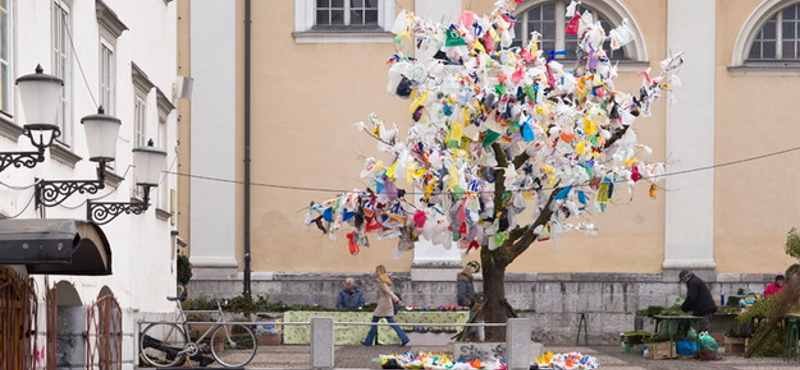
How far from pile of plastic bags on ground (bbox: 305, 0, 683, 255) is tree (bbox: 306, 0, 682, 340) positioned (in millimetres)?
18

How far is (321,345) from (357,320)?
8343mm

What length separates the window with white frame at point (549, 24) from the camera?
30.6 metres

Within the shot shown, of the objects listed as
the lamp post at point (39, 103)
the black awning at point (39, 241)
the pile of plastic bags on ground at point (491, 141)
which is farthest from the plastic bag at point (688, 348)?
the lamp post at point (39, 103)

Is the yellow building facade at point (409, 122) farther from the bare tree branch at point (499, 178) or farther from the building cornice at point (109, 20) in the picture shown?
the building cornice at point (109, 20)

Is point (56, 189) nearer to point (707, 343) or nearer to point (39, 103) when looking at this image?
point (39, 103)

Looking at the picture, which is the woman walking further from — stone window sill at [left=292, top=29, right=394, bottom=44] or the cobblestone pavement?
stone window sill at [left=292, top=29, right=394, bottom=44]

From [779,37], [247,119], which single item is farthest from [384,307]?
[779,37]

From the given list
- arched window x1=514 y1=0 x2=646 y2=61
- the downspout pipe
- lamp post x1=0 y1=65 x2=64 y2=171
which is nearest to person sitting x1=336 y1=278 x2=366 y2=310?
the downspout pipe

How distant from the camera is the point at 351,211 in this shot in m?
19.3

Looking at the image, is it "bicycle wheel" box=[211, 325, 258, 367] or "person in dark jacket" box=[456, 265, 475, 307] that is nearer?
"bicycle wheel" box=[211, 325, 258, 367]

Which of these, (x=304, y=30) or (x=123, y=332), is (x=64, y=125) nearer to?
(x=123, y=332)

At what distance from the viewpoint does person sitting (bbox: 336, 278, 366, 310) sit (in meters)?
27.9

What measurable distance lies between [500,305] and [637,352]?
240 inches

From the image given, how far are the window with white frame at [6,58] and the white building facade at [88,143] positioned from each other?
0.01 metres
